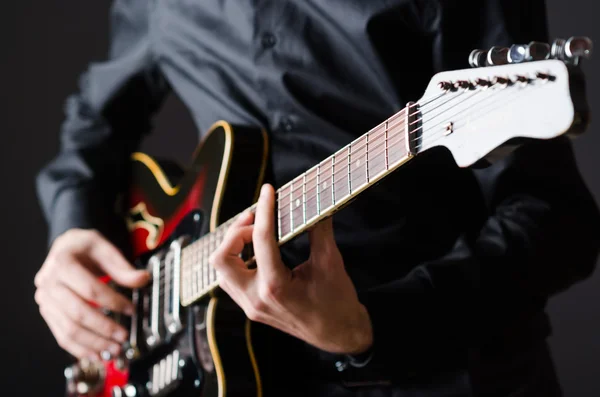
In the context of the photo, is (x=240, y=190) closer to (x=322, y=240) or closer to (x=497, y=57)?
(x=322, y=240)

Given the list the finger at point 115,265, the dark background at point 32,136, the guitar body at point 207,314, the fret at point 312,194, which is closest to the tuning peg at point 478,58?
the fret at point 312,194

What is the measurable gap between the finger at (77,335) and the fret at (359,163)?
0.56 metres

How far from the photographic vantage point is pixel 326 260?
794 millimetres

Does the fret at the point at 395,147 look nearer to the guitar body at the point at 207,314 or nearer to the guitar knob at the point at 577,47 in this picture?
the guitar knob at the point at 577,47

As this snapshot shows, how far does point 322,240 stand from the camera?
0.80 metres

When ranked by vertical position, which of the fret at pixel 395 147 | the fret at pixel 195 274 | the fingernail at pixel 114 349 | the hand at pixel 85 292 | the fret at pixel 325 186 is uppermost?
the fret at pixel 395 147

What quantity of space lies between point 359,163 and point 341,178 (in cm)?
3

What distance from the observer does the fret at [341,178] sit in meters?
0.74

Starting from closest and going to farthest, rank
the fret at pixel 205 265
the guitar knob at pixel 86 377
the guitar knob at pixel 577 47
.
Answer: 1. the guitar knob at pixel 577 47
2. the fret at pixel 205 265
3. the guitar knob at pixel 86 377

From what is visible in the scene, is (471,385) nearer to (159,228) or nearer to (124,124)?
(159,228)

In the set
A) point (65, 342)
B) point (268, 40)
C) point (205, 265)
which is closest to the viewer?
point (205, 265)

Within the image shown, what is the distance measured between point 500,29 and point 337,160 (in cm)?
27

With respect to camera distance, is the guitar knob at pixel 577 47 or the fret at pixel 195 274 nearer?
the guitar knob at pixel 577 47

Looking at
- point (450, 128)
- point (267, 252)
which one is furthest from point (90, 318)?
point (450, 128)
